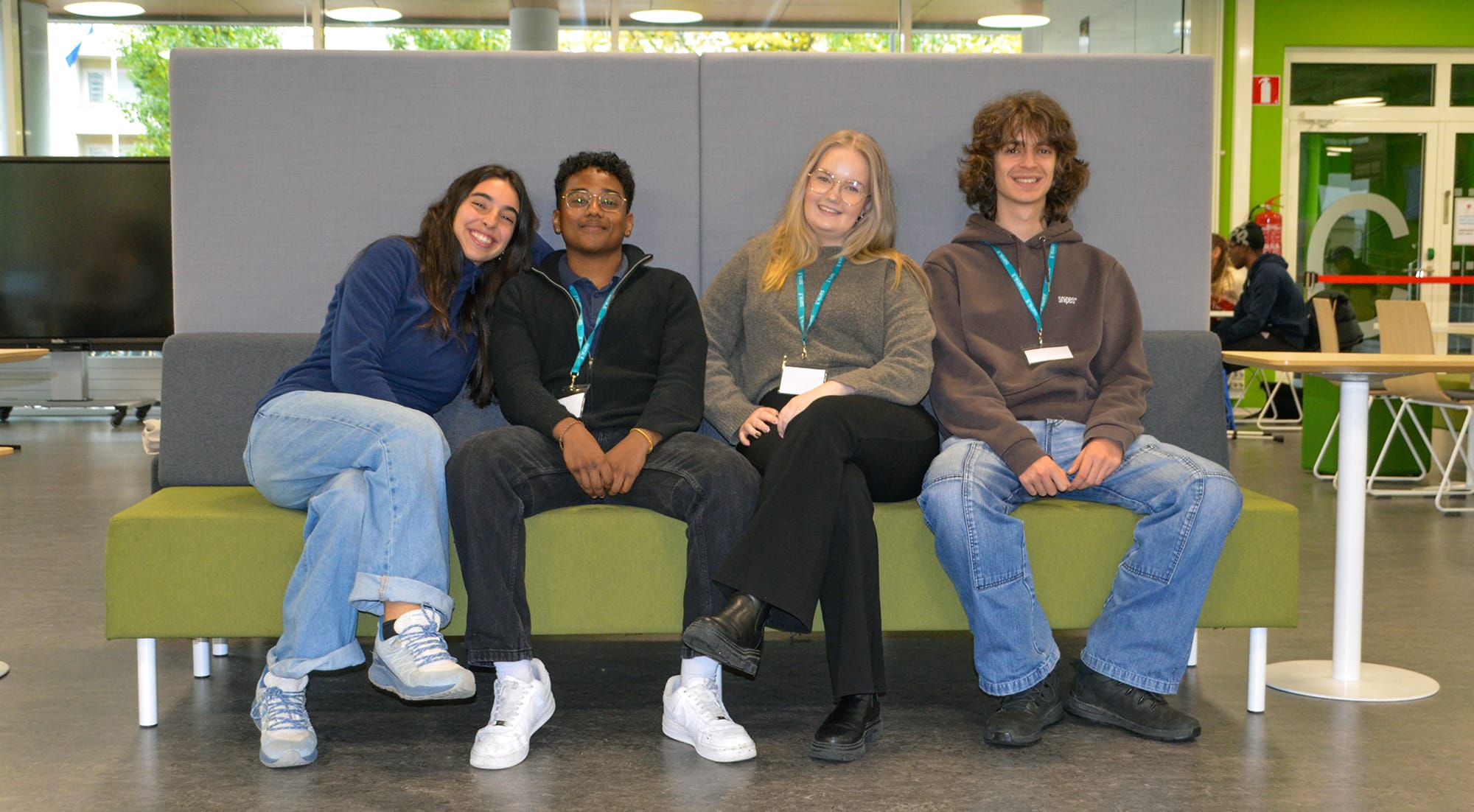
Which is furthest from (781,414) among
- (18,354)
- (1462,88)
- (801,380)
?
(1462,88)

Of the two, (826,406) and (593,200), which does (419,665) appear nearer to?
(826,406)

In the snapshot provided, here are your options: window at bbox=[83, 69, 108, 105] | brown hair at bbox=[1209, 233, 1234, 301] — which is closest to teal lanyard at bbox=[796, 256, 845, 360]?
brown hair at bbox=[1209, 233, 1234, 301]

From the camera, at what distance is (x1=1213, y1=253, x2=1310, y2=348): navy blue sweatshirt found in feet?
24.2

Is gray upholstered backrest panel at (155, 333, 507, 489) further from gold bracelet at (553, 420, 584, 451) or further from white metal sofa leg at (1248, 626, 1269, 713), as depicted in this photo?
white metal sofa leg at (1248, 626, 1269, 713)

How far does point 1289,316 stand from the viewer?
743 cm

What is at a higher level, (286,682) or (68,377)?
(68,377)

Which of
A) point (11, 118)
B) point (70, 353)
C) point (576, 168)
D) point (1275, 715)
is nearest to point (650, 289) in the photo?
point (576, 168)

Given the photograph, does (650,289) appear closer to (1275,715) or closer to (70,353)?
(1275,715)

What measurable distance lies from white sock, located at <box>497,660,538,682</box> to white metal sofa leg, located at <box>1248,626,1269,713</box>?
152 centimetres

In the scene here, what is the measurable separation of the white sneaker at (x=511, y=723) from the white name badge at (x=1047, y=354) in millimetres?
1277

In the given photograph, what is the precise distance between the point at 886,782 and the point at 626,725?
2.00 ft

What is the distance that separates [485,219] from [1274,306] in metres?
5.95

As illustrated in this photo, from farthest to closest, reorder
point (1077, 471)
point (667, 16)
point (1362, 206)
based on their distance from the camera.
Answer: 1. point (1362, 206)
2. point (667, 16)
3. point (1077, 471)

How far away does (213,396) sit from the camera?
3014 millimetres
